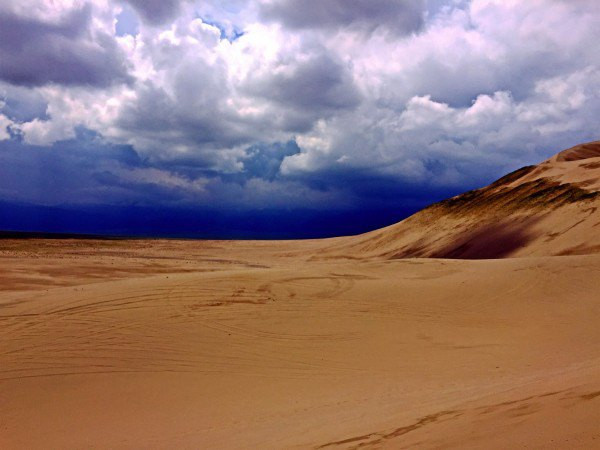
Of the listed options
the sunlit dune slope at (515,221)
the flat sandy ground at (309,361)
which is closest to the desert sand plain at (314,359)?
the flat sandy ground at (309,361)

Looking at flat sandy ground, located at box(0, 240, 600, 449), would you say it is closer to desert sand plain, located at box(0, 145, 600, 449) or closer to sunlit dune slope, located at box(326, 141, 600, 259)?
desert sand plain, located at box(0, 145, 600, 449)

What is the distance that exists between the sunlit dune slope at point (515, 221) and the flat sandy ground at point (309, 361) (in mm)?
10938

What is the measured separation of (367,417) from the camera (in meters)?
5.21

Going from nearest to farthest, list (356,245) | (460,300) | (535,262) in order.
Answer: (460,300), (535,262), (356,245)

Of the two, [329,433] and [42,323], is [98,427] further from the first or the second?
[42,323]

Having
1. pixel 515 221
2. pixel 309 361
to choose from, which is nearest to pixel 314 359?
pixel 309 361

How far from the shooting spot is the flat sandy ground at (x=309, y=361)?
4633mm

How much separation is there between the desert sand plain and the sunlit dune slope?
10.1 m

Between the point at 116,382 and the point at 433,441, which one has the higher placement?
the point at 433,441

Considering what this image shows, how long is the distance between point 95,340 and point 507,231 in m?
23.9

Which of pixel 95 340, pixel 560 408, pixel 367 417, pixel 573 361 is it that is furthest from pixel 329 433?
pixel 95 340

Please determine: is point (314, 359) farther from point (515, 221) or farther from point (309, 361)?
point (515, 221)

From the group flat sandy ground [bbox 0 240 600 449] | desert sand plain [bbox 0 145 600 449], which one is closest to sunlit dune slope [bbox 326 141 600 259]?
desert sand plain [bbox 0 145 600 449]

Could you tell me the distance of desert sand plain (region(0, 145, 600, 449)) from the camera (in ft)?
15.3
